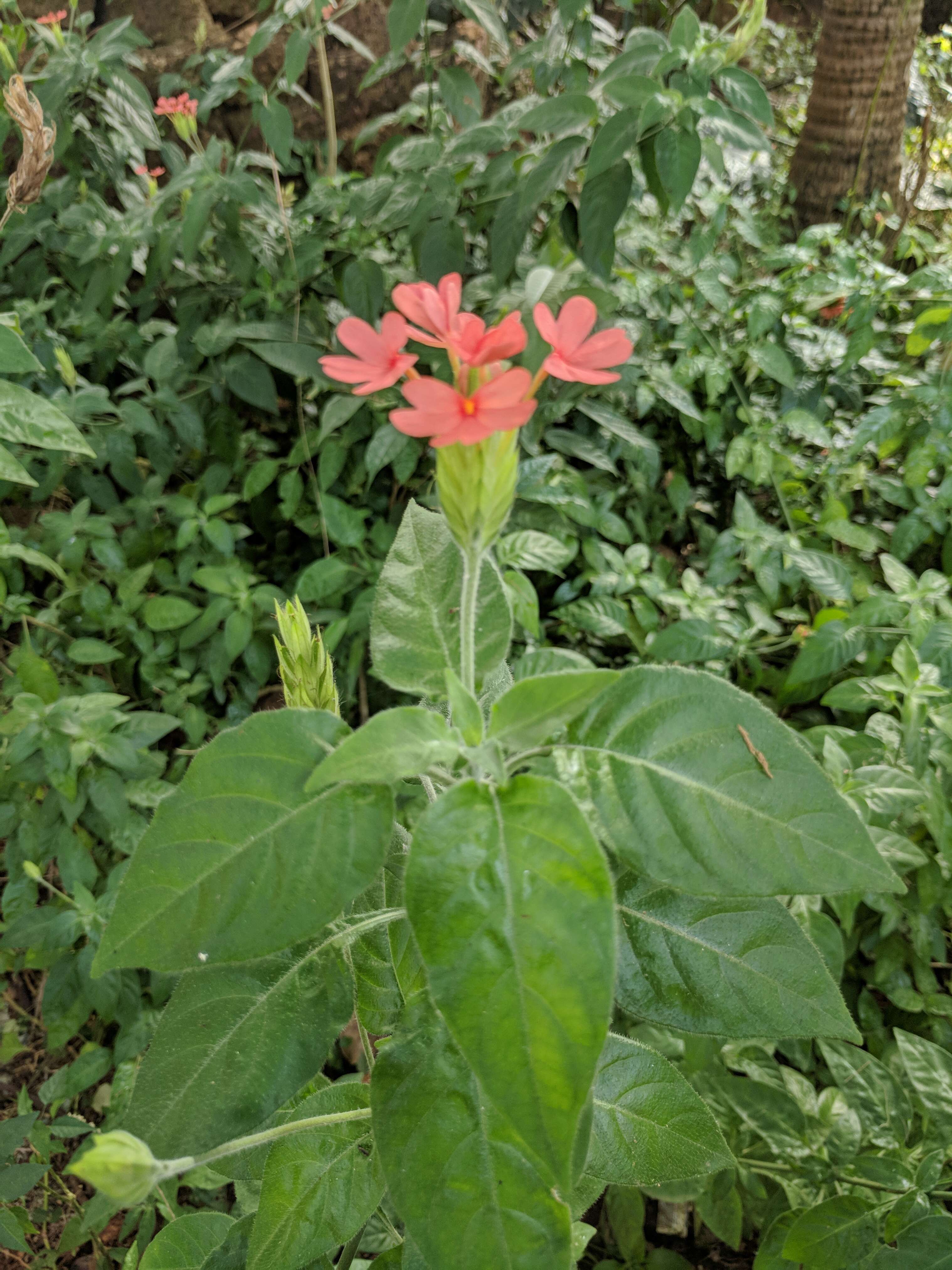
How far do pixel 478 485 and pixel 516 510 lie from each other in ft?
4.57

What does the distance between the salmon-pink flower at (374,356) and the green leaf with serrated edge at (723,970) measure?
0.44 meters

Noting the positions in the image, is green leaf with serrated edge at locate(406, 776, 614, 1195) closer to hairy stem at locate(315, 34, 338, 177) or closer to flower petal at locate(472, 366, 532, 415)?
flower petal at locate(472, 366, 532, 415)

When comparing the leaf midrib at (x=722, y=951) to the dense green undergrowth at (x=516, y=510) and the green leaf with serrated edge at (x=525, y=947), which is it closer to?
the green leaf with serrated edge at (x=525, y=947)

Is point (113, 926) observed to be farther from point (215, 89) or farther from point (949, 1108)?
point (215, 89)

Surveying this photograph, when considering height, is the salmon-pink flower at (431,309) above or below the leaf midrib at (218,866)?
above

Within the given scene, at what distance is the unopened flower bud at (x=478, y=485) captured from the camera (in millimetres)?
515

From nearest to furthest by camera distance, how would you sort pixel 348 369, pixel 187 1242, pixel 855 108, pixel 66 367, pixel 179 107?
pixel 348 369
pixel 187 1242
pixel 66 367
pixel 179 107
pixel 855 108

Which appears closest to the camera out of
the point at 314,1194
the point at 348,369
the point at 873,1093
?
the point at 348,369

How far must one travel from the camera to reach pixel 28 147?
1.03 meters

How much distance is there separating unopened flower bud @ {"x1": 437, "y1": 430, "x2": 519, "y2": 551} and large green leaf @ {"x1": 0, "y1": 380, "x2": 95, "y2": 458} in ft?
2.29

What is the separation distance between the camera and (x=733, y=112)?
1521 millimetres

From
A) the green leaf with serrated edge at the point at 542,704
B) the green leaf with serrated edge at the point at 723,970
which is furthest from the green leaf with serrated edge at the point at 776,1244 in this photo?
the green leaf with serrated edge at the point at 542,704

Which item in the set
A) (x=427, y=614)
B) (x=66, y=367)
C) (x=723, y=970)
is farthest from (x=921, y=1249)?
(x=66, y=367)

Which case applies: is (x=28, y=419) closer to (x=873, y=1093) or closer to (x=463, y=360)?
(x=463, y=360)
